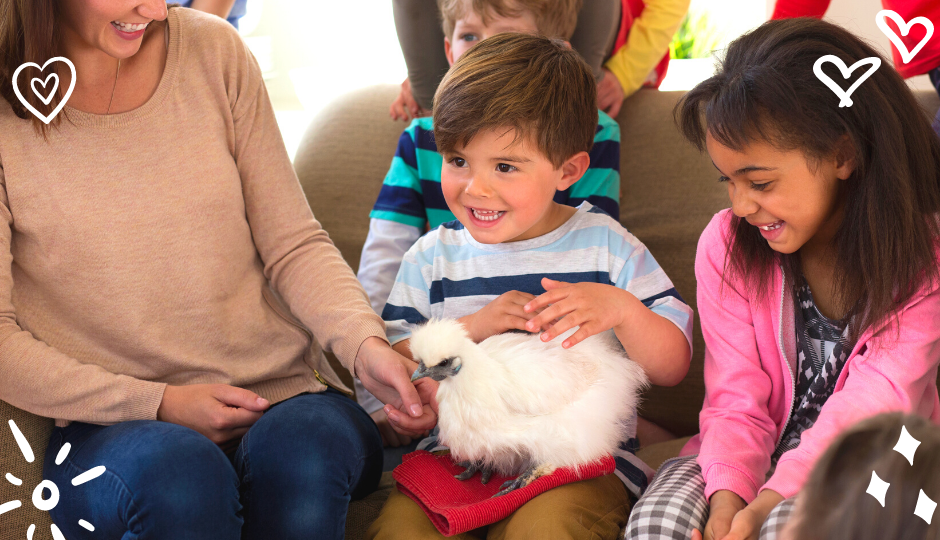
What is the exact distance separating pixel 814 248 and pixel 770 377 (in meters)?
0.23

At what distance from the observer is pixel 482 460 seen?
1.16 meters

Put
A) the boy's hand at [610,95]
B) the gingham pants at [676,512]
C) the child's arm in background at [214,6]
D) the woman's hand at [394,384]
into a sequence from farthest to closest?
the child's arm in background at [214,6]
the boy's hand at [610,95]
the woman's hand at [394,384]
the gingham pants at [676,512]

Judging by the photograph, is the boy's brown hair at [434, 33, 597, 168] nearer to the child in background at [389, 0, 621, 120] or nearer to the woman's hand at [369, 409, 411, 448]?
the child in background at [389, 0, 621, 120]

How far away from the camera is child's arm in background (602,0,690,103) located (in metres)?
1.92

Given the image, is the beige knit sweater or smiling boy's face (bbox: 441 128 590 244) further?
smiling boy's face (bbox: 441 128 590 244)

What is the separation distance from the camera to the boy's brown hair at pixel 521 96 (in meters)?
1.22

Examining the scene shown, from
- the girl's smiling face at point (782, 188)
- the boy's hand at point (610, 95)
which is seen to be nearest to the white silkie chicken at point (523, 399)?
the girl's smiling face at point (782, 188)

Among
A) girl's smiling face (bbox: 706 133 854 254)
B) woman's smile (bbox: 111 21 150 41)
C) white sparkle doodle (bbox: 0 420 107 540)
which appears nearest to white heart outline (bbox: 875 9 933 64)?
girl's smiling face (bbox: 706 133 854 254)

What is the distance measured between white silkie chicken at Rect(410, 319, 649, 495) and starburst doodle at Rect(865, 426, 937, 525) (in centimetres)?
58

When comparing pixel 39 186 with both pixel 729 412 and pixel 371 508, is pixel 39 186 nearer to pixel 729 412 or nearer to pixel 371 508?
pixel 371 508

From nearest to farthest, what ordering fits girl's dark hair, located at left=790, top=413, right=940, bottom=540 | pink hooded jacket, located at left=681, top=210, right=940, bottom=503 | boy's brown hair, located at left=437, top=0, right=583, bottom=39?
girl's dark hair, located at left=790, top=413, right=940, bottom=540 → pink hooded jacket, located at left=681, top=210, right=940, bottom=503 → boy's brown hair, located at left=437, top=0, right=583, bottom=39

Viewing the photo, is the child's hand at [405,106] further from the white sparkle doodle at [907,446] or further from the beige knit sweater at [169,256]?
the white sparkle doodle at [907,446]

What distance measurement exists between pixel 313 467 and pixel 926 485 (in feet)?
2.63

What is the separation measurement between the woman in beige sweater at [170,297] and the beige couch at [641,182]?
599mm
